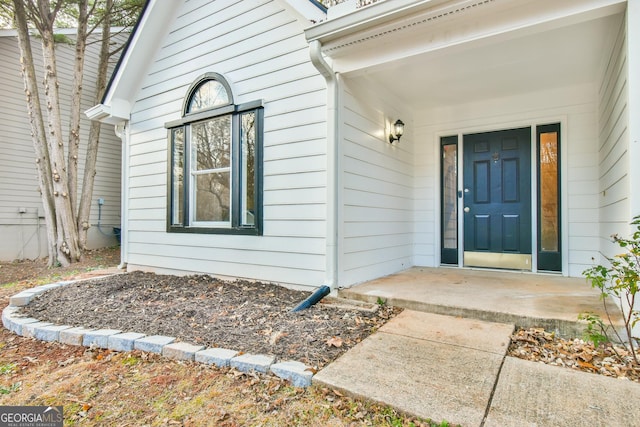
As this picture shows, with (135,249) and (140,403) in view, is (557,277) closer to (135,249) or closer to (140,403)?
(140,403)

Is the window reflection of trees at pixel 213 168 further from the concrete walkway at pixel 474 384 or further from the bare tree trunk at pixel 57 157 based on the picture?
the bare tree trunk at pixel 57 157

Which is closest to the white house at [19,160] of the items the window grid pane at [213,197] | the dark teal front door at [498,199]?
the window grid pane at [213,197]

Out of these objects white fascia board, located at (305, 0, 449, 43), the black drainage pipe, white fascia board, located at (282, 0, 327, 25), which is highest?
white fascia board, located at (282, 0, 327, 25)

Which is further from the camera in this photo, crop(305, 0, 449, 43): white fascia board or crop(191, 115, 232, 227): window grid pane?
crop(191, 115, 232, 227): window grid pane

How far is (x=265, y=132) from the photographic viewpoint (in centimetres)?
403

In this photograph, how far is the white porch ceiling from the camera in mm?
2838

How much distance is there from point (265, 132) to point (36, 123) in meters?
6.16

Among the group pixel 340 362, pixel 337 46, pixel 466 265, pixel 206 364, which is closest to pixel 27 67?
pixel 337 46

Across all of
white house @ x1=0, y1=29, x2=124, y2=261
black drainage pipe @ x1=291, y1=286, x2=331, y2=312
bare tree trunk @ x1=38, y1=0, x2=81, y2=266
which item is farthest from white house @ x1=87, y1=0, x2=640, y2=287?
white house @ x1=0, y1=29, x2=124, y2=261

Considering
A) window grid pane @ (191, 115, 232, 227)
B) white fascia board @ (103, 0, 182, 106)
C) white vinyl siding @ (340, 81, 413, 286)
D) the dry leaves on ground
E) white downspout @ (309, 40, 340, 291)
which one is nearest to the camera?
the dry leaves on ground

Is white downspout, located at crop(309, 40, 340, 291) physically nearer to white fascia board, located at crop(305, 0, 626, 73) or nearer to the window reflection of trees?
white fascia board, located at crop(305, 0, 626, 73)

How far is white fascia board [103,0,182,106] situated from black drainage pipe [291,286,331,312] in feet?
15.1

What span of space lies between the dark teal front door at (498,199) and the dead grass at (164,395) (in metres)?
3.47

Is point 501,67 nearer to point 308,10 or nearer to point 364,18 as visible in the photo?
point 364,18
